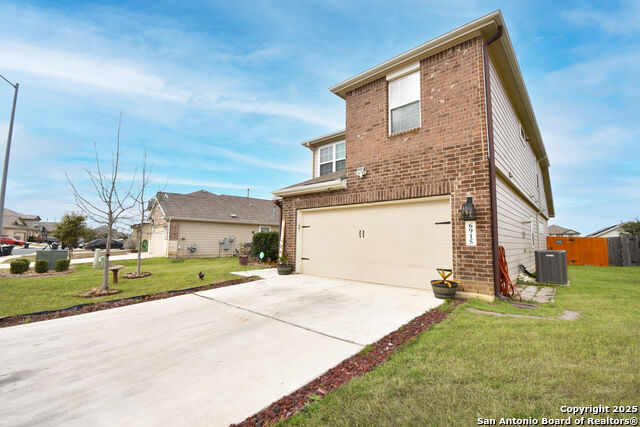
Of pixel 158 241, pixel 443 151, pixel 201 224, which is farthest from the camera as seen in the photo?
pixel 158 241

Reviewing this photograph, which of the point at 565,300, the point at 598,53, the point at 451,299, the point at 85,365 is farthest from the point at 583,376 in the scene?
the point at 598,53

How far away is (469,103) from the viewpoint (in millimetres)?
5629

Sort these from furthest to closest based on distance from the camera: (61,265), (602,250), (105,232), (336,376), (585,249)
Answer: (105,232)
(585,249)
(602,250)
(61,265)
(336,376)

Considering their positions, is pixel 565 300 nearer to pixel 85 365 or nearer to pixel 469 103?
pixel 469 103

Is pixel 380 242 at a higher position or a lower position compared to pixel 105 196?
lower

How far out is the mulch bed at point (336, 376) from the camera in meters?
1.91

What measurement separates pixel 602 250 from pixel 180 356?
66.8 ft

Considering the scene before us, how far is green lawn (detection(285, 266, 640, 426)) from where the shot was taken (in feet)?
5.96

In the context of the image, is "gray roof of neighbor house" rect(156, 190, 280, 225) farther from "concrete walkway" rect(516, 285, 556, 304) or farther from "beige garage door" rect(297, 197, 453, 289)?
"concrete walkway" rect(516, 285, 556, 304)

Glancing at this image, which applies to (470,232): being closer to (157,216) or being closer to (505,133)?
(505,133)

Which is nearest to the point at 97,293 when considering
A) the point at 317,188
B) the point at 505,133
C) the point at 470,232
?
the point at 317,188

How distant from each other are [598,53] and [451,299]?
1434 cm

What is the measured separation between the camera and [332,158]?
457 inches

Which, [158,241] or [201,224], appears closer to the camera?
[201,224]
